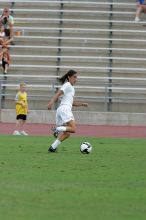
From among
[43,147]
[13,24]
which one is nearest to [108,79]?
[13,24]

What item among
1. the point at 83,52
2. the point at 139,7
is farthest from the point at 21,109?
the point at 139,7

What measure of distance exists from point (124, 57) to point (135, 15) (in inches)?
113

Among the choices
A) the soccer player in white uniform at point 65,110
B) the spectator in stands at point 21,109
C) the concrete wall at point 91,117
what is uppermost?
the soccer player in white uniform at point 65,110

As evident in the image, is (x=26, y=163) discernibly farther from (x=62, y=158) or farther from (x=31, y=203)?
(x=31, y=203)

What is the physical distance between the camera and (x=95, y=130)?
27.4 meters

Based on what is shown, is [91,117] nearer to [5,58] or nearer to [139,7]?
[5,58]

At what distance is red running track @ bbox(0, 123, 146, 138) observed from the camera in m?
25.4

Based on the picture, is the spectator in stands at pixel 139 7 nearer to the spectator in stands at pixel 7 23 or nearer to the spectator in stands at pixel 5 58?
the spectator in stands at pixel 7 23

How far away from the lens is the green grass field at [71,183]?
952cm

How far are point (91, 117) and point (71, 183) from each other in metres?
18.3

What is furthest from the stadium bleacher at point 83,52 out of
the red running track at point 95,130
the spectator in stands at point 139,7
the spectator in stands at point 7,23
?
the red running track at point 95,130

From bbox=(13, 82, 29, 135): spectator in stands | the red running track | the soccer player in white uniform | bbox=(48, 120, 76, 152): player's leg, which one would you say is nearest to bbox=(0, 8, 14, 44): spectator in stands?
the red running track

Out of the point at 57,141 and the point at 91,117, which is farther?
the point at 91,117

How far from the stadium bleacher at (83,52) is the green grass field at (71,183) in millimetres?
13003
